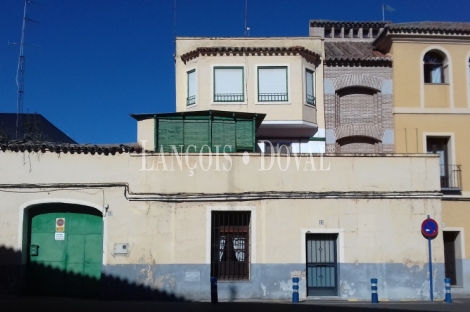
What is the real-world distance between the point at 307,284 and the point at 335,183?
3.24 meters

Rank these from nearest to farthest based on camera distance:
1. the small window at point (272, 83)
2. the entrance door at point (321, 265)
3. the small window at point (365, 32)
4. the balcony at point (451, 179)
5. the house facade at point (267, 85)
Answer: the entrance door at point (321, 265) → the balcony at point (451, 179) → the house facade at point (267, 85) → the small window at point (272, 83) → the small window at point (365, 32)

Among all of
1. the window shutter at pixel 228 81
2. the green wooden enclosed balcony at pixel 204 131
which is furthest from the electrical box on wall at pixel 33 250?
the window shutter at pixel 228 81

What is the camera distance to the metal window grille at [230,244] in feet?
53.9

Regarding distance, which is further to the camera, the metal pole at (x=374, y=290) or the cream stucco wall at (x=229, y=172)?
the cream stucco wall at (x=229, y=172)

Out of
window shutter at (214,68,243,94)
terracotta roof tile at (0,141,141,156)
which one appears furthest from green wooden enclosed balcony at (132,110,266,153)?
window shutter at (214,68,243,94)

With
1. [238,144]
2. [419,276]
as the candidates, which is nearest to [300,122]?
[238,144]

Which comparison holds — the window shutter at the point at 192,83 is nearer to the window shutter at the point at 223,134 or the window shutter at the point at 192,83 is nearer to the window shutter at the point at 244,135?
the window shutter at the point at 223,134

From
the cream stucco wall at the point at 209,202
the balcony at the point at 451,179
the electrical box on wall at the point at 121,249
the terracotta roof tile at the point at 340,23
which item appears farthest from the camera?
the terracotta roof tile at the point at 340,23

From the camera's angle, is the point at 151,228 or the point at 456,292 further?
the point at 456,292

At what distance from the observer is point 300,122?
2109 centimetres

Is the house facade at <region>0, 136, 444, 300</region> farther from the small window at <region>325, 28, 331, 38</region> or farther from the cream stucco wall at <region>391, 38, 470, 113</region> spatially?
the small window at <region>325, 28, 331, 38</region>

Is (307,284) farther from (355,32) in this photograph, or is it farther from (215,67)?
(355,32)

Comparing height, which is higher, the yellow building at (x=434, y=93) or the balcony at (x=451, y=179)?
the yellow building at (x=434, y=93)

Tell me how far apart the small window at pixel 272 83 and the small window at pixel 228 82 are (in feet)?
2.68
